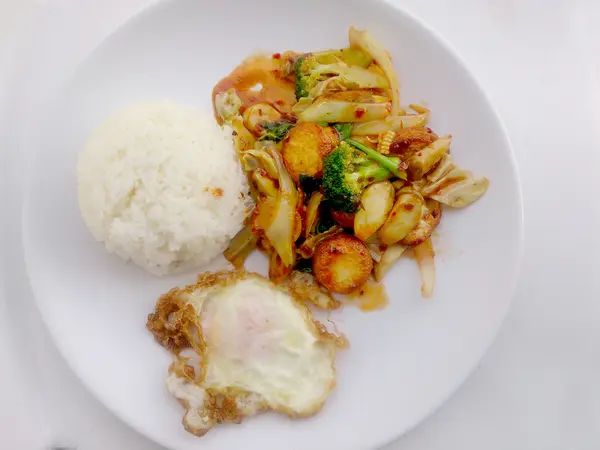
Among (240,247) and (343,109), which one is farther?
(240,247)

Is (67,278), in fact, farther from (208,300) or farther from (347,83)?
(347,83)

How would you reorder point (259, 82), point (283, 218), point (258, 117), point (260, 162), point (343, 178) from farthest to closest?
1. point (259, 82)
2. point (258, 117)
3. point (260, 162)
4. point (283, 218)
5. point (343, 178)

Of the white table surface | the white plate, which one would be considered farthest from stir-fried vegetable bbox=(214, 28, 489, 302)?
the white table surface

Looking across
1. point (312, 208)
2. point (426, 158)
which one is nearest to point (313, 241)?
point (312, 208)

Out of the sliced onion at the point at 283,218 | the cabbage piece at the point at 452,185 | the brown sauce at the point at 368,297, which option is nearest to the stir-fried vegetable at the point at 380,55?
the cabbage piece at the point at 452,185

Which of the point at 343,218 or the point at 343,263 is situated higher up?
the point at 343,218

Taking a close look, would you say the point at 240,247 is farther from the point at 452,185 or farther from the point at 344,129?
the point at 452,185

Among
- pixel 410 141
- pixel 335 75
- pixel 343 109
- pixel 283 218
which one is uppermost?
pixel 335 75

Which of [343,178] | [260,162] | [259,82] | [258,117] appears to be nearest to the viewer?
[343,178]
